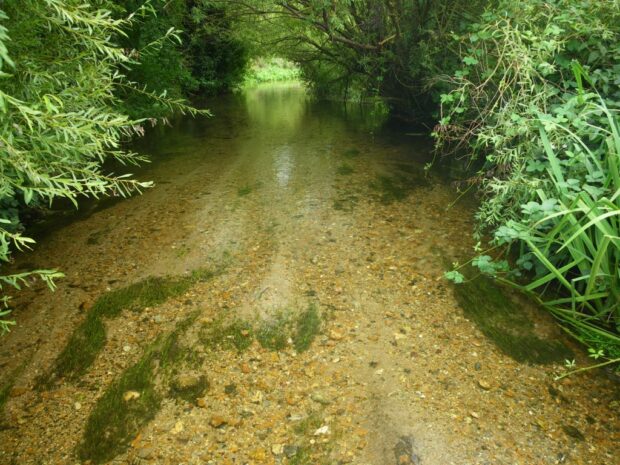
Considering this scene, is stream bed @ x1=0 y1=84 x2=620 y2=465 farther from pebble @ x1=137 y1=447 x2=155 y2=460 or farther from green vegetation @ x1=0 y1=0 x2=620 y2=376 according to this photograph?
green vegetation @ x1=0 y1=0 x2=620 y2=376

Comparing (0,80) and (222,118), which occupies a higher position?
(0,80)

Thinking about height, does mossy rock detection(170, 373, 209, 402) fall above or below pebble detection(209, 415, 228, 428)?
above

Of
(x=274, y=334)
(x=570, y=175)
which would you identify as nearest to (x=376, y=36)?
(x=570, y=175)

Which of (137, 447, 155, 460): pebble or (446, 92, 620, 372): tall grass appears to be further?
(446, 92, 620, 372): tall grass

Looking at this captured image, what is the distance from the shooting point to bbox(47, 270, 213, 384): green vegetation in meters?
2.77

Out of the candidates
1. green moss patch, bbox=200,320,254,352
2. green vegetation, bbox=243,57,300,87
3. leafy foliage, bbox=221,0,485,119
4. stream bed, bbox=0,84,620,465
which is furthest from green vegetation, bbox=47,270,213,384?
green vegetation, bbox=243,57,300,87

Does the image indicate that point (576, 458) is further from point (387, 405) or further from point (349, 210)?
point (349, 210)

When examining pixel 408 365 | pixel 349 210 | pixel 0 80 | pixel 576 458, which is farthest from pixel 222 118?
pixel 576 458

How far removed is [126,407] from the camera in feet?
8.11

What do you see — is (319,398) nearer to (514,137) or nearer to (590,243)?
(590,243)

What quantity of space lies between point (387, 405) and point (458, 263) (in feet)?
6.03

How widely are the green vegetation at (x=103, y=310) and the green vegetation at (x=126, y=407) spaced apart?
34cm

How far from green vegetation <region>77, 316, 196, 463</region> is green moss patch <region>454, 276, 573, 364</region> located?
2.26 meters

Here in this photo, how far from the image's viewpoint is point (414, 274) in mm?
3730
